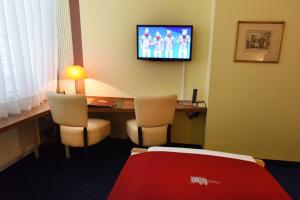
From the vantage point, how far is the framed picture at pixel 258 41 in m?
2.14

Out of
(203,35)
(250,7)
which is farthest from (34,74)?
(250,7)

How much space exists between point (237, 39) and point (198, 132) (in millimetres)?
1343

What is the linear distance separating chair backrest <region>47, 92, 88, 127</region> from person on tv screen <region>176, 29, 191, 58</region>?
4.24 feet

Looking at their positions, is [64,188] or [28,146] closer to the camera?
[64,188]

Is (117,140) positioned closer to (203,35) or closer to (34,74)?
(34,74)

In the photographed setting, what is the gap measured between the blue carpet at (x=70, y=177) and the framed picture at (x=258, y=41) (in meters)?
1.29

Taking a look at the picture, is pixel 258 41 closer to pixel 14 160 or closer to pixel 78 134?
pixel 78 134

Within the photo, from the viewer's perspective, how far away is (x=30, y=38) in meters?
2.33

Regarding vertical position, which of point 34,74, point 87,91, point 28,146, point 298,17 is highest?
point 298,17

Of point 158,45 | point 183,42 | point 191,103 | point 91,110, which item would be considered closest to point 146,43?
point 158,45

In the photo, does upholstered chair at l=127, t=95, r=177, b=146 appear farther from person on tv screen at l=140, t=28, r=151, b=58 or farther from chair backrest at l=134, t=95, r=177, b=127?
person on tv screen at l=140, t=28, r=151, b=58

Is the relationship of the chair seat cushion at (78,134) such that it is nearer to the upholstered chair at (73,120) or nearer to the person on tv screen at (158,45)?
the upholstered chair at (73,120)

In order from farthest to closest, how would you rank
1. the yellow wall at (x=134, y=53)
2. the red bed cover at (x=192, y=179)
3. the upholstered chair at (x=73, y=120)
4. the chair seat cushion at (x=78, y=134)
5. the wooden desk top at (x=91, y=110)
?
the yellow wall at (x=134, y=53) → the chair seat cushion at (x=78, y=134) → the upholstered chair at (x=73, y=120) → the wooden desk top at (x=91, y=110) → the red bed cover at (x=192, y=179)

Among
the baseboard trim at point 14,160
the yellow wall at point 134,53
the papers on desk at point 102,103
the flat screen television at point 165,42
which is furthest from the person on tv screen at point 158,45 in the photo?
the baseboard trim at point 14,160
